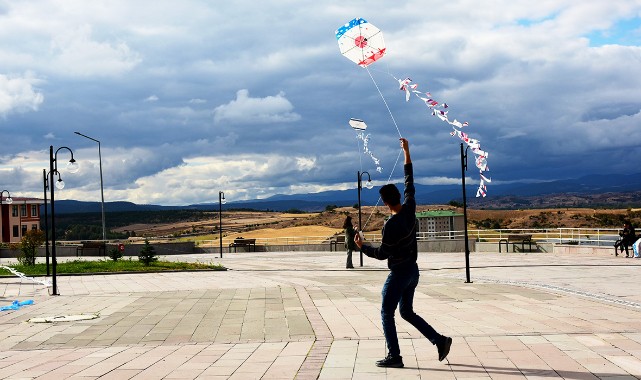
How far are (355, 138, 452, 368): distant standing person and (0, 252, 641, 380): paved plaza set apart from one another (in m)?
0.30

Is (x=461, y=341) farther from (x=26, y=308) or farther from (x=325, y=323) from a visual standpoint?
(x=26, y=308)

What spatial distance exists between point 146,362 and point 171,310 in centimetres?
527

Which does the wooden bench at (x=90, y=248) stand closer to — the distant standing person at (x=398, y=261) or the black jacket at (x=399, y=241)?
the distant standing person at (x=398, y=261)

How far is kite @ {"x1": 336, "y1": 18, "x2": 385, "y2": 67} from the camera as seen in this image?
1507 cm

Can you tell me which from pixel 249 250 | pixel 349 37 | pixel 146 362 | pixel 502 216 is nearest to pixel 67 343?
pixel 146 362

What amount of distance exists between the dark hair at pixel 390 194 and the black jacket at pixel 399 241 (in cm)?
12

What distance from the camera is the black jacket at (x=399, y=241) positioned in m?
7.70

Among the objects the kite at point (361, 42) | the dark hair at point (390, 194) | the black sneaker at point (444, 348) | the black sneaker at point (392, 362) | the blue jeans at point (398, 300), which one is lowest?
the black sneaker at point (392, 362)

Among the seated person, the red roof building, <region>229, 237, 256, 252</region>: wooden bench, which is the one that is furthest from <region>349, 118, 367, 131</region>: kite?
the red roof building

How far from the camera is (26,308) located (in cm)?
1529

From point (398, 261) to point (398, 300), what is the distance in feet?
1.56

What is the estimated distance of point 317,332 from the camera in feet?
35.2

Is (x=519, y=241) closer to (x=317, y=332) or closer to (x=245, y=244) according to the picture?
(x=245, y=244)

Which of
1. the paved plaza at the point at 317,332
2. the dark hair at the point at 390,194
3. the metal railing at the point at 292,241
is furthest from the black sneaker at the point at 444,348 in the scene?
the metal railing at the point at 292,241
